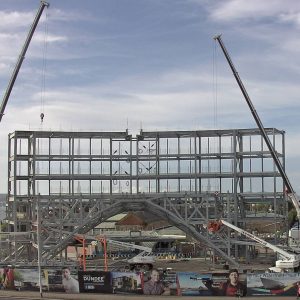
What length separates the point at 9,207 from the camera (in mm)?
77312

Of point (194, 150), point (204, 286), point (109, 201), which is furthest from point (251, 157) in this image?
point (204, 286)

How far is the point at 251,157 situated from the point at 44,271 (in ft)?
130

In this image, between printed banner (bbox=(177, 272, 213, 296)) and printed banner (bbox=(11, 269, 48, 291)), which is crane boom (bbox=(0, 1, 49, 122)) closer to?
printed banner (bbox=(11, 269, 48, 291))

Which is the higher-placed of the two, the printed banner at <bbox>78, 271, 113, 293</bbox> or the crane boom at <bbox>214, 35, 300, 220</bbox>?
the crane boom at <bbox>214, 35, 300, 220</bbox>

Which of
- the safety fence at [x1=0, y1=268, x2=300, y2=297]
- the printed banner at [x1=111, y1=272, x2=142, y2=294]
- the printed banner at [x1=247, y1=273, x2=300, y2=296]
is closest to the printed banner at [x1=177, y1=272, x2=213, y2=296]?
the safety fence at [x1=0, y1=268, x2=300, y2=297]

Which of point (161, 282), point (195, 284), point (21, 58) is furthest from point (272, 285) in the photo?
point (21, 58)

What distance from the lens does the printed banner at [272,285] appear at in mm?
37406

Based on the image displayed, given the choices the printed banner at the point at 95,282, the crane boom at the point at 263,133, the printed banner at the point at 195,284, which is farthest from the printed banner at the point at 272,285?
the crane boom at the point at 263,133

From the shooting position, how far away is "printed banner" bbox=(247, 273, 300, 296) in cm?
3741

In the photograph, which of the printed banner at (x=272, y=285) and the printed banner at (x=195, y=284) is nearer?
the printed banner at (x=272, y=285)

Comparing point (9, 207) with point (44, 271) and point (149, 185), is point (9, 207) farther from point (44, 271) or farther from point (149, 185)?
point (44, 271)

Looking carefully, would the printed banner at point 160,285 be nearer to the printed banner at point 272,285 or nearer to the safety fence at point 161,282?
the safety fence at point 161,282

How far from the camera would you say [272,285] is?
3750 cm

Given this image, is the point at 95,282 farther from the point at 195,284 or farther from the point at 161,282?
the point at 195,284
